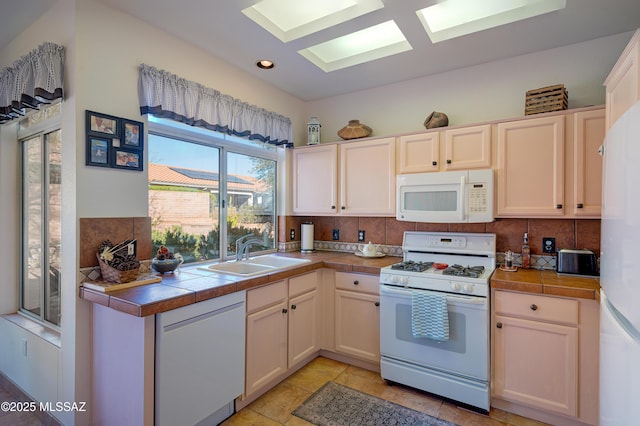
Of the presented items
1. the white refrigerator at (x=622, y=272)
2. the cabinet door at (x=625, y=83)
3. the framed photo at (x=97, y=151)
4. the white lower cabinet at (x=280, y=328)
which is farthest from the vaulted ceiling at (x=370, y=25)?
the white lower cabinet at (x=280, y=328)

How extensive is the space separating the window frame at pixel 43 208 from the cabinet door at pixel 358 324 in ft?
6.60

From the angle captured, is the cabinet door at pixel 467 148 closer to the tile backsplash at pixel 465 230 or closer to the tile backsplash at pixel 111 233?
the tile backsplash at pixel 465 230

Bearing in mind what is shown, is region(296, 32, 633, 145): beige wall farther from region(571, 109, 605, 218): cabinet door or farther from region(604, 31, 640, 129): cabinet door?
region(604, 31, 640, 129): cabinet door

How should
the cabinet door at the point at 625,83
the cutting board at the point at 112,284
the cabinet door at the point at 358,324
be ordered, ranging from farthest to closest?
the cabinet door at the point at 358,324, the cutting board at the point at 112,284, the cabinet door at the point at 625,83

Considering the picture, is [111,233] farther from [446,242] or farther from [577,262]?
[577,262]

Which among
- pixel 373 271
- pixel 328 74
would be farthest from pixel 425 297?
pixel 328 74

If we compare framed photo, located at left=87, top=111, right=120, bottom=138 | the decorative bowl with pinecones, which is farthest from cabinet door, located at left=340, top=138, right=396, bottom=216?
framed photo, located at left=87, top=111, right=120, bottom=138

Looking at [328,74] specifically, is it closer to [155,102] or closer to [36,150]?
[155,102]

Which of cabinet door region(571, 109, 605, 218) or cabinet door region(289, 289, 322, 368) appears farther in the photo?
cabinet door region(289, 289, 322, 368)

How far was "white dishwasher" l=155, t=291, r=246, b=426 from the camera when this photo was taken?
1646 millimetres

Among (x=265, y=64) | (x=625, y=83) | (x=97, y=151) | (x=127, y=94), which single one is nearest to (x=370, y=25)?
(x=265, y=64)

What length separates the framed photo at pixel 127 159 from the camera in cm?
198

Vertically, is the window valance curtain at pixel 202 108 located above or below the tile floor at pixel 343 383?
above

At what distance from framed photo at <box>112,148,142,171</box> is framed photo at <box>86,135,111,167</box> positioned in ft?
0.15
